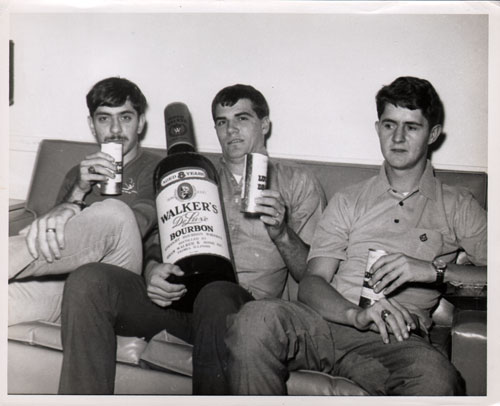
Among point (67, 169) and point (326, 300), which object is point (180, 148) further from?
point (326, 300)

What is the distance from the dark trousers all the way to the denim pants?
41 mm

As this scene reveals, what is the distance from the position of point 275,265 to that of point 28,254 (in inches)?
18.1

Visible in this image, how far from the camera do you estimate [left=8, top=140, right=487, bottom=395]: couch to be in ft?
2.90

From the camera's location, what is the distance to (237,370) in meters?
0.85

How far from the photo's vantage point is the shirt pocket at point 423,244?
1.00 m

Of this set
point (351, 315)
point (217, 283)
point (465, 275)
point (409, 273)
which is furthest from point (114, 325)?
point (465, 275)

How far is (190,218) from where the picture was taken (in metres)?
0.96

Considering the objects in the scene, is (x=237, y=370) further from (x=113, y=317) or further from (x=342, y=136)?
(x=342, y=136)

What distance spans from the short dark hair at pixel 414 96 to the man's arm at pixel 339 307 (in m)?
0.32

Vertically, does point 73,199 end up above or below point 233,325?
above

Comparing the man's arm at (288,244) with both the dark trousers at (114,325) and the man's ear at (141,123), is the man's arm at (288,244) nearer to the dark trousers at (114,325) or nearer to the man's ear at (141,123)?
the dark trousers at (114,325)

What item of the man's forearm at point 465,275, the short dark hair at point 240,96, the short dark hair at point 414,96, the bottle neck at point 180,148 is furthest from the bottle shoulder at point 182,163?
the man's forearm at point 465,275

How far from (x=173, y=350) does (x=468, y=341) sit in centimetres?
48
